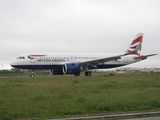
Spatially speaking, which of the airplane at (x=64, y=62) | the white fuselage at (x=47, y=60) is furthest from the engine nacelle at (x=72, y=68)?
the white fuselage at (x=47, y=60)

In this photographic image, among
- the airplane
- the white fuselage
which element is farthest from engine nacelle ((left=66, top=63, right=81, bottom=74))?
the white fuselage

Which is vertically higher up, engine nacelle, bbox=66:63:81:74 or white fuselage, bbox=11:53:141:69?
white fuselage, bbox=11:53:141:69

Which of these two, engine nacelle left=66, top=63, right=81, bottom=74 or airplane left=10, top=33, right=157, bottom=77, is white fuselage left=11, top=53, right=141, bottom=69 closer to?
airplane left=10, top=33, right=157, bottom=77

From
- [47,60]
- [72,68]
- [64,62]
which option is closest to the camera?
[72,68]

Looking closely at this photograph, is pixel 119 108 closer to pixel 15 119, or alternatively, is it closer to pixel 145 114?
pixel 145 114

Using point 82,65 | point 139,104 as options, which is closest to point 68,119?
point 139,104

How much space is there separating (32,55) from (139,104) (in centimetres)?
2228

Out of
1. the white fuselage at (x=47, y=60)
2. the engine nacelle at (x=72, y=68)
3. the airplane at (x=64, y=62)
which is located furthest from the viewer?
the white fuselage at (x=47, y=60)

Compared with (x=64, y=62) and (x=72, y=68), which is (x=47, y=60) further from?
(x=72, y=68)

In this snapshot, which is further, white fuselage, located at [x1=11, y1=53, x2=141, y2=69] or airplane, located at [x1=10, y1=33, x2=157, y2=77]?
white fuselage, located at [x1=11, y1=53, x2=141, y2=69]

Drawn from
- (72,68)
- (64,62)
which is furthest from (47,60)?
(72,68)

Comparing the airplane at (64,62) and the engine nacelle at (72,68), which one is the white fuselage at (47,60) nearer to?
the airplane at (64,62)

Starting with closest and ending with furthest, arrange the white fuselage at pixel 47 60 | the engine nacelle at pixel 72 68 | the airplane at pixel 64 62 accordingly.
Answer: the engine nacelle at pixel 72 68
the airplane at pixel 64 62
the white fuselage at pixel 47 60

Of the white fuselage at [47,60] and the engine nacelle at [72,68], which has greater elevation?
the white fuselage at [47,60]
